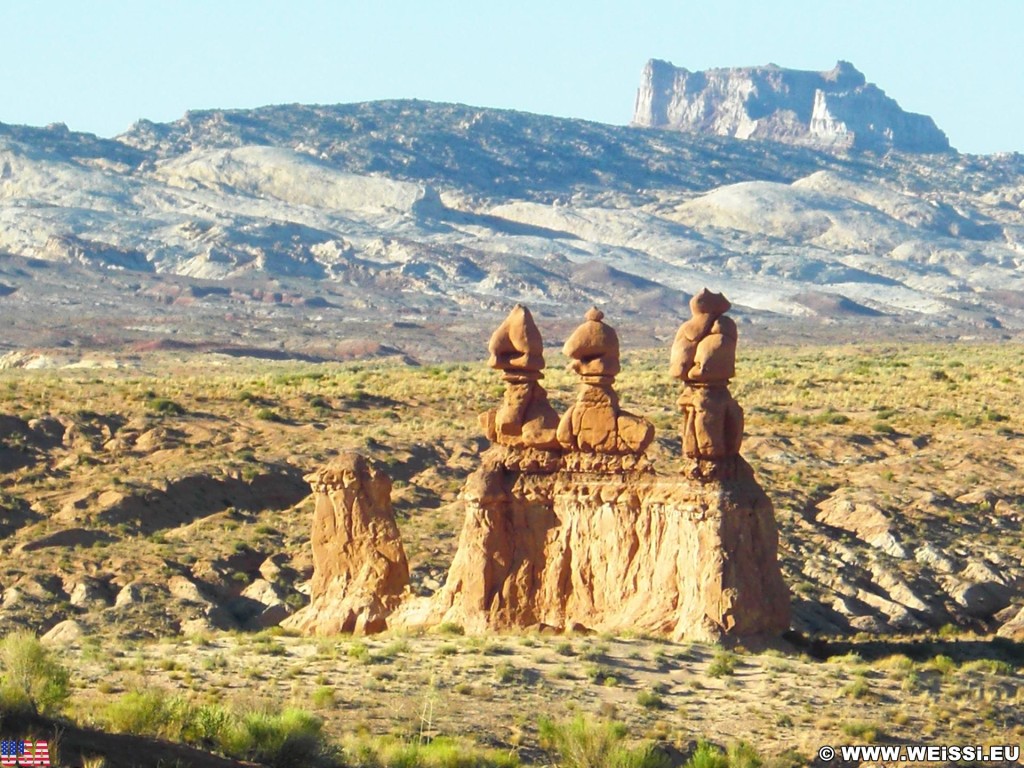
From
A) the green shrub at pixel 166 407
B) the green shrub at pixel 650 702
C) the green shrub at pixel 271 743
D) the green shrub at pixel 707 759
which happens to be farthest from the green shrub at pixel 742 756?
the green shrub at pixel 166 407

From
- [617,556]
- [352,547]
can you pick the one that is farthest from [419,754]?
[352,547]

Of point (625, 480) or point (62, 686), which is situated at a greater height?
point (625, 480)

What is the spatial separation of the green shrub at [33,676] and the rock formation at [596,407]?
326 inches

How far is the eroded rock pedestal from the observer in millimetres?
25641

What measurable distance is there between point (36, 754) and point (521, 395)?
13.4 m

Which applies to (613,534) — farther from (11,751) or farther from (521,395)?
(11,751)

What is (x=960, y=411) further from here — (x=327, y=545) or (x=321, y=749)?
(x=321, y=749)

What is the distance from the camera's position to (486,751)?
20.3m

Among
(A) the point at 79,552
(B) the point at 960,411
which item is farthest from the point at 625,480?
(B) the point at 960,411

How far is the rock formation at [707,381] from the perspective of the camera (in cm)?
2600

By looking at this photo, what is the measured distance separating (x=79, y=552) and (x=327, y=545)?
10.6m

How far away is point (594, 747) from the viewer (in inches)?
787

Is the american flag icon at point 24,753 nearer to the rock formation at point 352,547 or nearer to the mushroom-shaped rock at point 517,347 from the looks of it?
the rock formation at point 352,547

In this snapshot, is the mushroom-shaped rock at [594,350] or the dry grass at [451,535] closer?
the dry grass at [451,535]
